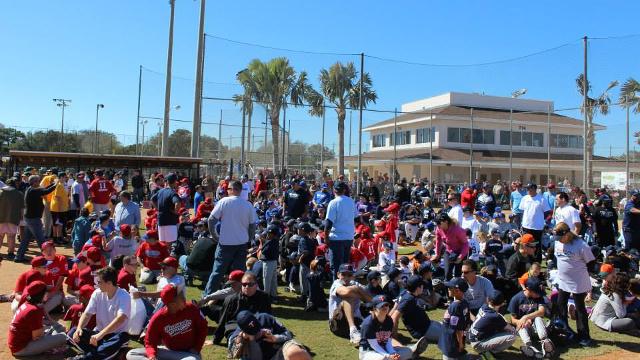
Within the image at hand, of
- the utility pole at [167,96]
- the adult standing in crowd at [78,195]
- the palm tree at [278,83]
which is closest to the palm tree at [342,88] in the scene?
the palm tree at [278,83]

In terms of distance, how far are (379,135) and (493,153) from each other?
34.5 feet

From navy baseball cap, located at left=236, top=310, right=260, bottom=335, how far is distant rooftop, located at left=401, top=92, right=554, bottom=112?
132 feet

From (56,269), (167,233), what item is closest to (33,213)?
(167,233)

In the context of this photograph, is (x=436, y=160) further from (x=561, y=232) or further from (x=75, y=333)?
(x=75, y=333)

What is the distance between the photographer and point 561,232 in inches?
252

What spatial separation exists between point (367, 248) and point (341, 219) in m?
2.15

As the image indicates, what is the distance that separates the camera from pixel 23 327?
5387 millimetres

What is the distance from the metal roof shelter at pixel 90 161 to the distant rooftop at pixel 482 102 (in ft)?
89.7

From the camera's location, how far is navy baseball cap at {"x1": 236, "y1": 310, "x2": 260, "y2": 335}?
4879mm

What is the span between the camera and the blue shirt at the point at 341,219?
26.3ft

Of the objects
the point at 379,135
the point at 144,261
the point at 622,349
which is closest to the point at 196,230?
the point at 144,261

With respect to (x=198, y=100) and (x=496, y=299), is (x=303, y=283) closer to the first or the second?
(x=496, y=299)

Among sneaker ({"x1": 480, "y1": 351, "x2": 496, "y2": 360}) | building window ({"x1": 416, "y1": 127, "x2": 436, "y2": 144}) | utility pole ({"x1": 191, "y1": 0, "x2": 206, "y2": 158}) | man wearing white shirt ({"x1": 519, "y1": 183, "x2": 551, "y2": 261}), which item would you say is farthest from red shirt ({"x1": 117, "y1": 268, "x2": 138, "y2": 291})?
building window ({"x1": 416, "y1": 127, "x2": 436, "y2": 144})

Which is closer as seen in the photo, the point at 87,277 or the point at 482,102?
the point at 87,277
